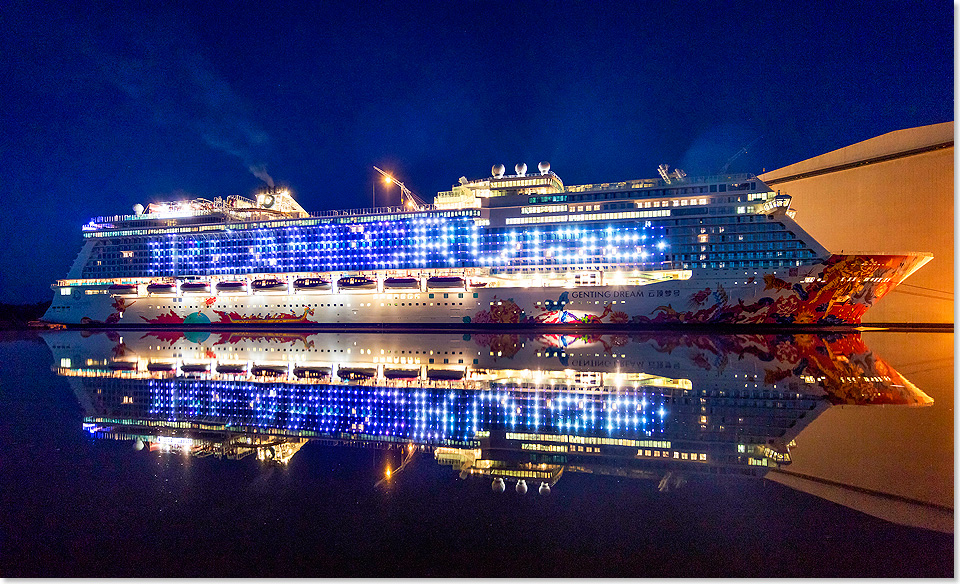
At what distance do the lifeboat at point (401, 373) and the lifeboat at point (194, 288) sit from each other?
28.5m

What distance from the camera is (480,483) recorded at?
3766 millimetres

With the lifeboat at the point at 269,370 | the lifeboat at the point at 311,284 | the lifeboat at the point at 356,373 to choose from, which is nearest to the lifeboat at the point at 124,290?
the lifeboat at the point at 311,284

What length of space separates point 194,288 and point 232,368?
26.1m

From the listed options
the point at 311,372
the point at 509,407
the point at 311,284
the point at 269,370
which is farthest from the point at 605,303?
the point at 509,407

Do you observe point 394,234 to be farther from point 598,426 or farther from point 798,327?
point 598,426

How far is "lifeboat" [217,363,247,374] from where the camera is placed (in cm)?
1061

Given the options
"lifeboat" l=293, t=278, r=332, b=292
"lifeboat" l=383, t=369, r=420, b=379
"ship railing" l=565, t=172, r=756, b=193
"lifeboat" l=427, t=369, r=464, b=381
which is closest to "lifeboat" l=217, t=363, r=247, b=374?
"lifeboat" l=383, t=369, r=420, b=379

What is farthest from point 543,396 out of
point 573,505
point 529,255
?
point 529,255

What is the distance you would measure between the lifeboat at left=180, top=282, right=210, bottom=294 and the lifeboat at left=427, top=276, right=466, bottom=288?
17.3 m

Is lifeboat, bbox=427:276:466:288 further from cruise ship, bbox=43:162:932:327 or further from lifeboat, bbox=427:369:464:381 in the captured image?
lifeboat, bbox=427:369:464:381

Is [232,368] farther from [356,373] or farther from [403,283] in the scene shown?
[403,283]

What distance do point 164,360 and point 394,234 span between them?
1957 cm

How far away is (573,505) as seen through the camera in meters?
3.29

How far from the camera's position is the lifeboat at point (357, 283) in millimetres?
29478
